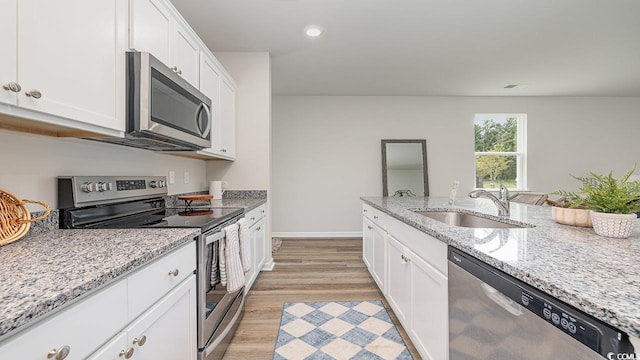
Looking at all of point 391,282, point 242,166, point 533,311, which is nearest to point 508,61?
point 391,282

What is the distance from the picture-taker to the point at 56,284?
0.61 metres

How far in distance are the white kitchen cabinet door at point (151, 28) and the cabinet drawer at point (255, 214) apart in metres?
1.22

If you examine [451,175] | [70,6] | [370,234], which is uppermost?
[70,6]

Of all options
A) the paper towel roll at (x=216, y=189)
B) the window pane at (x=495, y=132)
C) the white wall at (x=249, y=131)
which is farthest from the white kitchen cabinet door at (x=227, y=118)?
the window pane at (x=495, y=132)

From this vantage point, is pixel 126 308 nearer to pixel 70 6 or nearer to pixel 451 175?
pixel 70 6

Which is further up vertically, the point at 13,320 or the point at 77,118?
the point at 77,118

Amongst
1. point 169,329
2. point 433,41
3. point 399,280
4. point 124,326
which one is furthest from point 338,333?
point 433,41

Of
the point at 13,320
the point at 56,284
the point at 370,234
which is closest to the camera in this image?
the point at 13,320

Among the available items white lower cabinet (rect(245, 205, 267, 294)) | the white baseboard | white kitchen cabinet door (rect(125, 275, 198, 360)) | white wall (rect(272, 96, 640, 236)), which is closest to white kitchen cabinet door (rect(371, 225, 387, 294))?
white lower cabinet (rect(245, 205, 267, 294))

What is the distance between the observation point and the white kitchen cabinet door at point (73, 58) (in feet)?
2.79

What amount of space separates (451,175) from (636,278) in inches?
179

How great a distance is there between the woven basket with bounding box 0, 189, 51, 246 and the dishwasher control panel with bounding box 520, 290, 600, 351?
1594 mm

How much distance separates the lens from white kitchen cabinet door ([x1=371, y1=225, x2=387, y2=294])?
86.6 inches

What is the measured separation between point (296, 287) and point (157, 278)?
1830 millimetres
